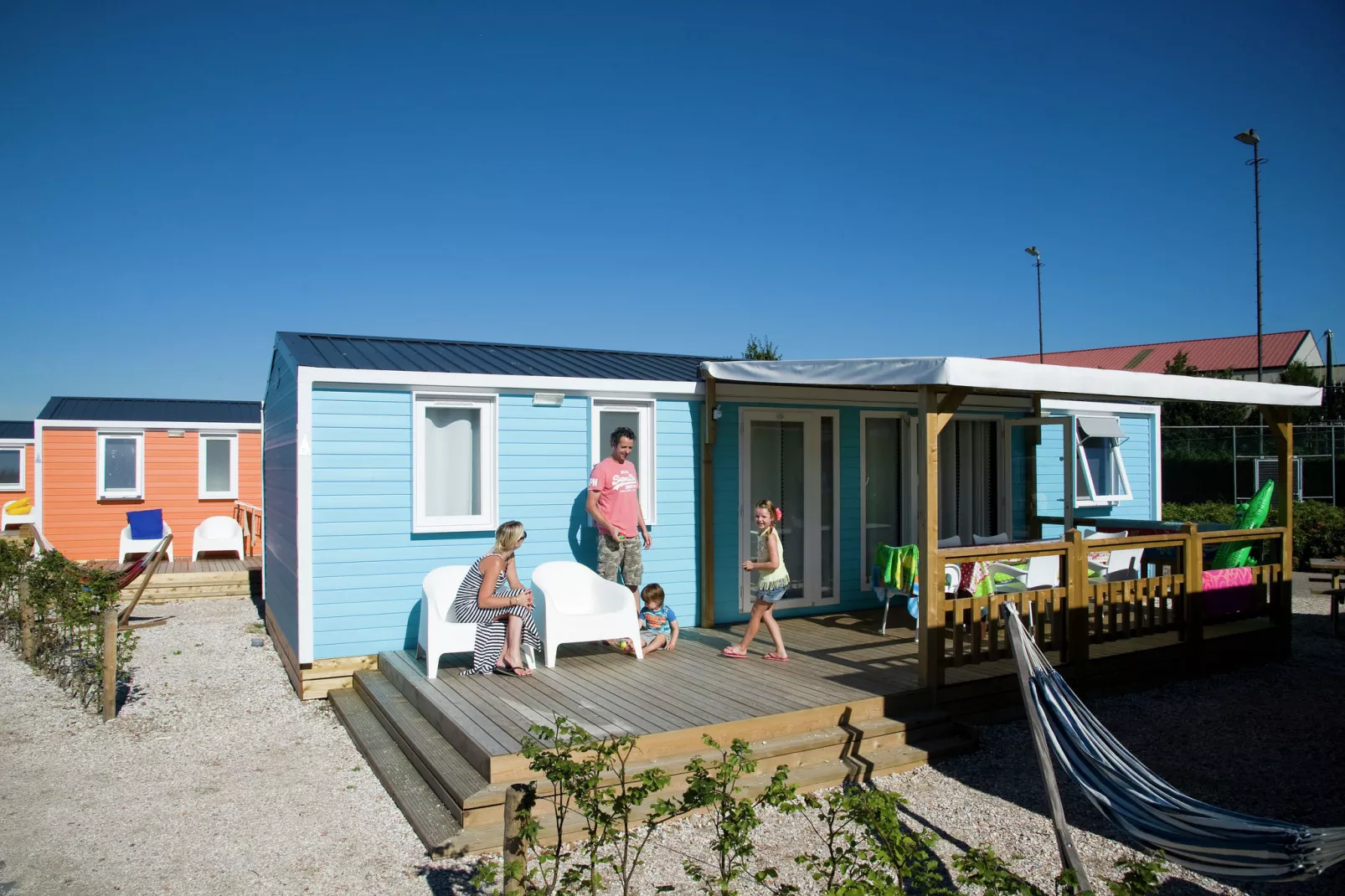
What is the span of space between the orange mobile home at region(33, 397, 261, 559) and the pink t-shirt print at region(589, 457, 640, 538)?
35.1ft

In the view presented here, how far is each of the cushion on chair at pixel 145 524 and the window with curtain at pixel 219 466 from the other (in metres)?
1.52

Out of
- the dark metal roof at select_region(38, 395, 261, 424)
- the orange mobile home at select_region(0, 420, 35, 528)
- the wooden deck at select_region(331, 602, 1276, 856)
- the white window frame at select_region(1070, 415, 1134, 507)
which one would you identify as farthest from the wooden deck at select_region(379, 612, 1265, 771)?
the orange mobile home at select_region(0, 420, 35, 528)

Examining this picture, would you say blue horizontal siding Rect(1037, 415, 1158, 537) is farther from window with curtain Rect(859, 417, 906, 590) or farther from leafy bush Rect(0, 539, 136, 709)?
leafy bush Rect(0, 539, 136, 709)

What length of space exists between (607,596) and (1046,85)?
10.2 m

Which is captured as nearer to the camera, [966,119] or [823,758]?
[823,758]

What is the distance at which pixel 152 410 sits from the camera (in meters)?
15.2

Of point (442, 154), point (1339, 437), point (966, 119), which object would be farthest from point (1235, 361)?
point (442, 154)

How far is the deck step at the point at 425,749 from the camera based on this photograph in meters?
3.98

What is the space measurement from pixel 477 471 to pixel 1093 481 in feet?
23.4

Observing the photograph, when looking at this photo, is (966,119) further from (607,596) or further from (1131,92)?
(607,596)

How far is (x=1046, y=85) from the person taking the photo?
12102mm

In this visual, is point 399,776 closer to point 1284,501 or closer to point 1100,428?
point 1284,501

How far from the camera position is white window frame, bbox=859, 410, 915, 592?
8.14m

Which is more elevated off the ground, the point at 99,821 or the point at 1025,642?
the point at 1025,642
